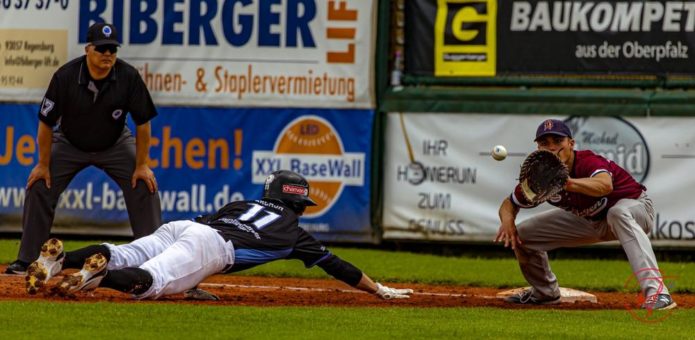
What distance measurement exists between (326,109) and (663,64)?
3525 mm

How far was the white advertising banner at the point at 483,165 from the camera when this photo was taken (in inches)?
554

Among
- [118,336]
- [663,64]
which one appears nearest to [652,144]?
[663,64]

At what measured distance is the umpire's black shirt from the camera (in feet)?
33.7

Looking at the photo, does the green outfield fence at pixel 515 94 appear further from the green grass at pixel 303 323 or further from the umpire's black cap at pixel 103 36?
the green grass at pixel 303 323

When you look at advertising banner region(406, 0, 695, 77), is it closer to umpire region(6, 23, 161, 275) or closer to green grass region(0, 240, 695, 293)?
green grass region(0, 240, 695, 293)

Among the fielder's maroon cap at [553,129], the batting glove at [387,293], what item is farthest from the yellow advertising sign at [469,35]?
the fielder's maroon cap at [553,129]

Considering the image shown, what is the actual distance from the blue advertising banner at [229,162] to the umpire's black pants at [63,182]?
4310 millimetres

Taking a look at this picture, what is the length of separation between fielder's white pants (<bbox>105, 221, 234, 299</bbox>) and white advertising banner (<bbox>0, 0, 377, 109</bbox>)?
586 centimetres

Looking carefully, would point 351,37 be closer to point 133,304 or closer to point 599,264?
point 599,264

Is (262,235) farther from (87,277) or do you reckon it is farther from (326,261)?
(87,277)

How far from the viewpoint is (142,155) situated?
10359 millimetres

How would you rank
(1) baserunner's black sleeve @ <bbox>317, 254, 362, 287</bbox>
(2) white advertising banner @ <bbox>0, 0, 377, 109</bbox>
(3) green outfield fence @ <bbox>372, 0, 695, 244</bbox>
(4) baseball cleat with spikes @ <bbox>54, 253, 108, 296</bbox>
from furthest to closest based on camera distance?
1. (2) white advertising banner @ <bbox>0, 0, 377, 109</bbox>
2. (3) green outfield fence @ <bbox>372, 0, 695, 244</bbox>
3. (1) baserunner's black sleeve @ <bbox>317, 254, 362, 287</bbox>
4. (4) baseball cleat with spikes @ <bbox>54, 253, 108, 296</bbox>

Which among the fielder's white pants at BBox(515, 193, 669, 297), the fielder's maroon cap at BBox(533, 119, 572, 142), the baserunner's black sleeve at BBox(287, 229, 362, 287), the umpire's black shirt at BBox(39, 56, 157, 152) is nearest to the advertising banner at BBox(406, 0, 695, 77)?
the fielder's white pants at BBox(515, 193, 669, 297)

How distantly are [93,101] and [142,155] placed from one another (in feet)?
1.76
